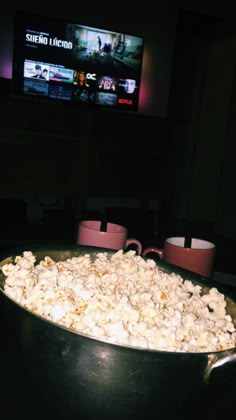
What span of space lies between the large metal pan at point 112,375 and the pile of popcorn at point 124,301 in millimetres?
21

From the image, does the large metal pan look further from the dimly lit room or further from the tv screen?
the tv screen

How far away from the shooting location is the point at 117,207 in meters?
3.77

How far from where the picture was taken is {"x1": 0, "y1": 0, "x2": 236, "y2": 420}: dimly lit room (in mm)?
352

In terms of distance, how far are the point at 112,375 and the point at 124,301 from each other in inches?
4.6

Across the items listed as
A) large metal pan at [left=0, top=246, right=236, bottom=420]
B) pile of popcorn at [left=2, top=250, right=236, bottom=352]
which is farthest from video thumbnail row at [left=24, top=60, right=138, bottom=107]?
large metal pan at [left=0, top=246, right=236, bottom=420]

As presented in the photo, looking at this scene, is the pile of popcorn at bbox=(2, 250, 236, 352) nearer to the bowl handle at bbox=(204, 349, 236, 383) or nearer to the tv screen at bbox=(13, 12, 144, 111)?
the bowl handle at bbox=(204, 349, 236, 383)

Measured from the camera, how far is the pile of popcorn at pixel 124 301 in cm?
41

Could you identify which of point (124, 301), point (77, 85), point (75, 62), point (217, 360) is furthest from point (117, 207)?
point (217, 360)

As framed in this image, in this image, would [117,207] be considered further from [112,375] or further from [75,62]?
[112,375]

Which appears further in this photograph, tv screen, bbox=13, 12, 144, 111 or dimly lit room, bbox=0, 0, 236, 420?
tv screen, bbox=13, 12, 144, 111

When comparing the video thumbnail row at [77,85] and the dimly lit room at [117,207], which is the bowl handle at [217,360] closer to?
the dimly lit room at [117,207]

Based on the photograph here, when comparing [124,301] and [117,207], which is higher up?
[124,301]

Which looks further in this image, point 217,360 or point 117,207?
point 117,207

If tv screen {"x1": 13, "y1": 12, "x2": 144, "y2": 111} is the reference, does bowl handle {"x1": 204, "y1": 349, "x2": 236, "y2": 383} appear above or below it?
below
